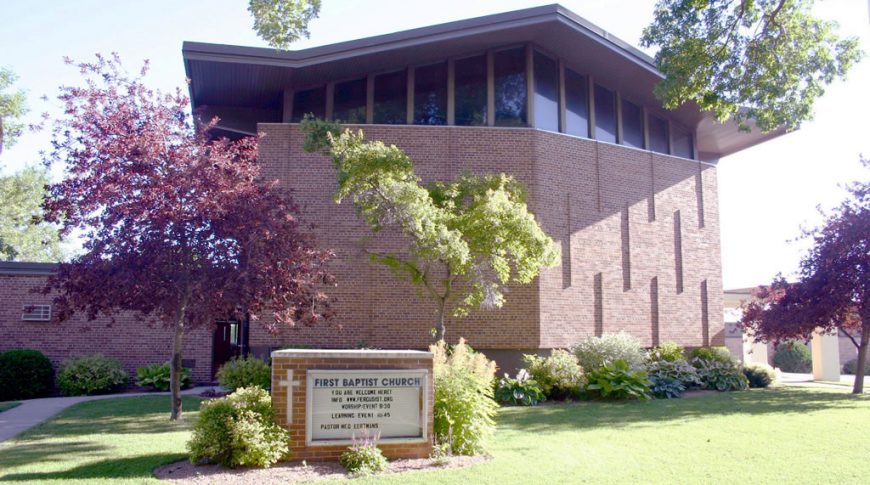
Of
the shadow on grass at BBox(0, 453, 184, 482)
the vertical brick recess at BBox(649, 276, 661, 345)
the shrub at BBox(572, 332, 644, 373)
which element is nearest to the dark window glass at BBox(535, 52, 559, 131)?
the vertical brick recess at BBox(649, 276, 661, 345)

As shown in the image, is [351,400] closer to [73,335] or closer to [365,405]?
[365,405]

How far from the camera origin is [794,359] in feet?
133

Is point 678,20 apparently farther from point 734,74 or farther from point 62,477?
point 62,477

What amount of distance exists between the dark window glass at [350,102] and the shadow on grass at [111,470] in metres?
14.1

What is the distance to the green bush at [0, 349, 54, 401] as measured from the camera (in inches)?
757

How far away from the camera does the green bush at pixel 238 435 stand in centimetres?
898

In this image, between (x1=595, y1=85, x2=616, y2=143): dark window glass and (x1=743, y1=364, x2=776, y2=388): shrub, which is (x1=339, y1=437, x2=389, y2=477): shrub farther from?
(x1=743, y1=364, x2=776, y2=388): shrub

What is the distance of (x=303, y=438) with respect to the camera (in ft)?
30.8

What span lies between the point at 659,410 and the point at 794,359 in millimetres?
29143

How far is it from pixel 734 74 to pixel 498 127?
10.1 meters

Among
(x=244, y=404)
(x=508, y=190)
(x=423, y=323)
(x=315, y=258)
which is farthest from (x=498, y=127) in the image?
(x=244, y=404)

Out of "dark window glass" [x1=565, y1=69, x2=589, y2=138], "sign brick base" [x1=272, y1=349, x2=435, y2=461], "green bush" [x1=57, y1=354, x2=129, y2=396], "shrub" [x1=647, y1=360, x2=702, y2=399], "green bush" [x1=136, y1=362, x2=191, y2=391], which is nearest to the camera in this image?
"sign brick base" [x1=272, y1=349, x2=435, y2=461]

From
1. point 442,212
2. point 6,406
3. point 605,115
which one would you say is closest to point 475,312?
point 442,212

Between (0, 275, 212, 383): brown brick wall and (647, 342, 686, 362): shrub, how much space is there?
558 inches
